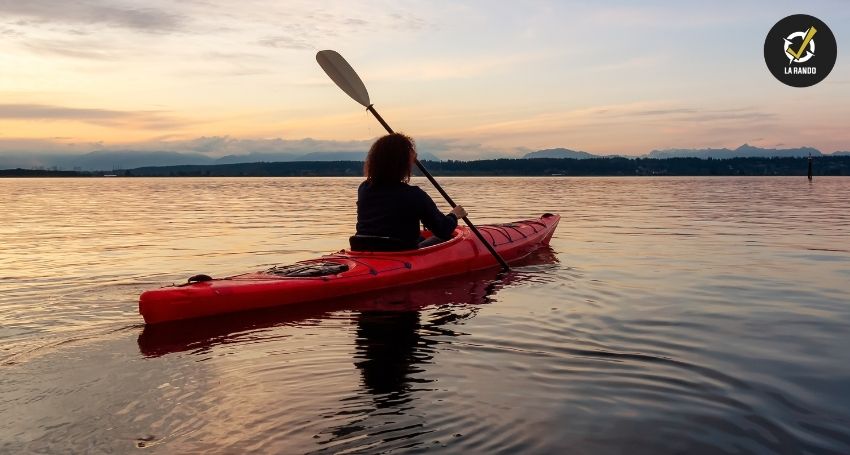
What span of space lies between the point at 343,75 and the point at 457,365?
7.28 metres

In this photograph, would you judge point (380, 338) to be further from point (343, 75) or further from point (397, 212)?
point (343, 75)

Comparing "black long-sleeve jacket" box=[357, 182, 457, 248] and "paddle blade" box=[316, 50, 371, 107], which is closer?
"black long-sleeve jacket" box=[357, 182, 457, 248]

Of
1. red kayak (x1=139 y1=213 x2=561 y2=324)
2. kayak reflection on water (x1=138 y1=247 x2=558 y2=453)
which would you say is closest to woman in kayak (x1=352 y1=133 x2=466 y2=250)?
red kayak (x1=139 y1=213 x2=561 y2=324)

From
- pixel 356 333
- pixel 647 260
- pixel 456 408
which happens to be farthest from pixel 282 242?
pixel 456 408

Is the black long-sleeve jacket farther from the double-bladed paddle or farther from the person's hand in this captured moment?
the double-bladed paddle

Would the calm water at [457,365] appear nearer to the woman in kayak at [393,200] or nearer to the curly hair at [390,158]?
the woman in kayak at [393,200]

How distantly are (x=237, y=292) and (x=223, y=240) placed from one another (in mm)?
8418

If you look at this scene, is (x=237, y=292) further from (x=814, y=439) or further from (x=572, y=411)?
(x=814, y=439)

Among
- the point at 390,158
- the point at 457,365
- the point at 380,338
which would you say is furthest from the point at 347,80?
the point at 457,365

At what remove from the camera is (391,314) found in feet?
24.6

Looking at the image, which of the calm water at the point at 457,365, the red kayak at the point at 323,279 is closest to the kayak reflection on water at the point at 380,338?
the calm water at the point at 457,365

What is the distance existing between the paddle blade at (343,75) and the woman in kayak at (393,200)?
287 centimetres

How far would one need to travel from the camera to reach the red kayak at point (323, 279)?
704cm

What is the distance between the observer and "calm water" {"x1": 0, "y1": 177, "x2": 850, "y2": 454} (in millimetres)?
3885
